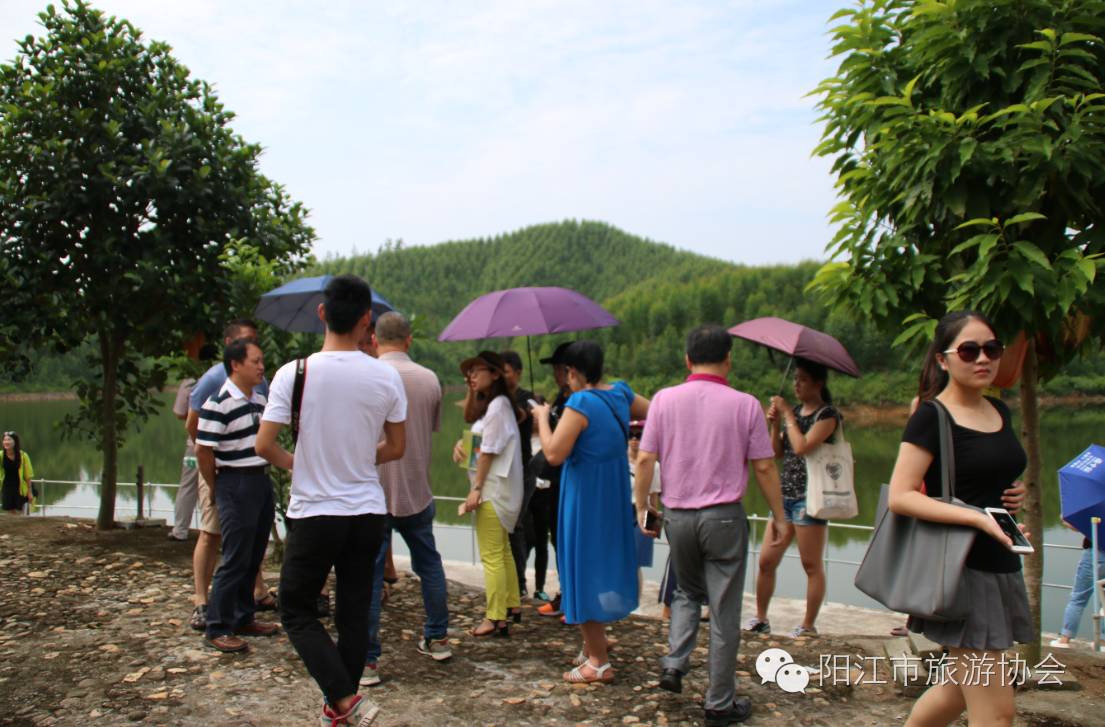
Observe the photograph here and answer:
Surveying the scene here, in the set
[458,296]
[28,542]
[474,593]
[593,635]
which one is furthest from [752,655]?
[458,296]

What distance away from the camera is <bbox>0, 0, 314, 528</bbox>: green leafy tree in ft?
22.8

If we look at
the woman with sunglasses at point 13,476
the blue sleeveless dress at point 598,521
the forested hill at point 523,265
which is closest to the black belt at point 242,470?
the blue sleeveless dress at point 598,521

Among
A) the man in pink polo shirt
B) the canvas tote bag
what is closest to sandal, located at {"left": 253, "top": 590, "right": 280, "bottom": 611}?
the man in pink polo shirt

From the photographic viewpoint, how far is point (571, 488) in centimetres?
413

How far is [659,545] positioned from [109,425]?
19.0ft

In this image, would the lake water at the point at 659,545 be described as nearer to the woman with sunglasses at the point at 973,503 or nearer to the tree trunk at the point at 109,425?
the tree trunk at the point at 109,425

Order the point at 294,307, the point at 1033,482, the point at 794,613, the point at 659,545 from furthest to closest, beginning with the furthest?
1. the point at 659,545
2. the point at 794,613
3. the point at 294,307
4. the point at 1033,482

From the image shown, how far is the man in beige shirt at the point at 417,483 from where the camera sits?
14.1 ft

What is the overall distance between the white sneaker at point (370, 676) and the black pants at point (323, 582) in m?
0.64

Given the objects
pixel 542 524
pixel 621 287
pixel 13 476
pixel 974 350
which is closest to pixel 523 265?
pixel 621 287

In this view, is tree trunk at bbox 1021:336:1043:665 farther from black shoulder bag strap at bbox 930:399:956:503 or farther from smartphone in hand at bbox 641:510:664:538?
black shoulder bag strap at bbox 930:399:956:503

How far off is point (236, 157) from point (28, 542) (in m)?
3.55

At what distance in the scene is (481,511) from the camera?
4.70m

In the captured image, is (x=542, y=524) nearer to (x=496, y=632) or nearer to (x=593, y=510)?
(x=496, y=632)
